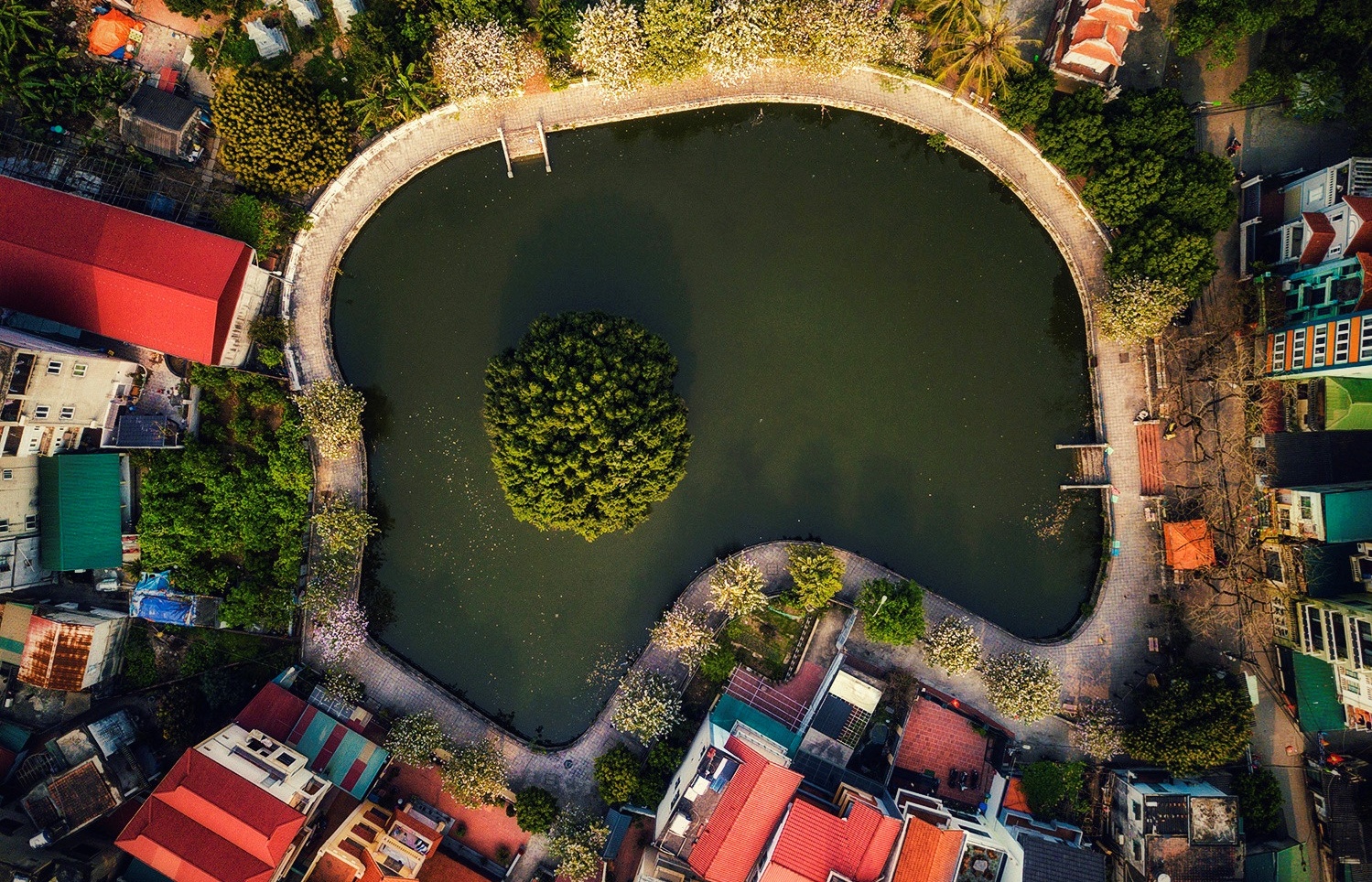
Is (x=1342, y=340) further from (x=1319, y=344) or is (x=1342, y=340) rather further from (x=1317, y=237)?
(x=1317, y=237)

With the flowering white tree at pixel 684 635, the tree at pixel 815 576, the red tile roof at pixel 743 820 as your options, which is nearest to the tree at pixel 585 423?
the flowering white tree at pixel 684 635

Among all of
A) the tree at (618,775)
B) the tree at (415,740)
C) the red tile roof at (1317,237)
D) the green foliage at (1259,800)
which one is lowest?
the tree at (415,740)

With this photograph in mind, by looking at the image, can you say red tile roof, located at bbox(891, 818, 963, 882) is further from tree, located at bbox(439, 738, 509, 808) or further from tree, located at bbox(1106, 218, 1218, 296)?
tree, located at bbox(1106, 218, 1218, 296)

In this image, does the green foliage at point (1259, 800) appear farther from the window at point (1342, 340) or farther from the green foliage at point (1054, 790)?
the window at point (1342, 340)

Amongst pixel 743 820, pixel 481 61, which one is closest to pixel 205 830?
pixel 743 820

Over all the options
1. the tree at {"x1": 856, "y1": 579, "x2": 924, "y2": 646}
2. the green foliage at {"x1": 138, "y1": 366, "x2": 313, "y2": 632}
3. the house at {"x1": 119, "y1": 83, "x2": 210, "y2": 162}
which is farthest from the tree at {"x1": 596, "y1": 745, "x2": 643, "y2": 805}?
the house at {"x1": 119, "y1": 83, "x2": 210, "y2": 162}

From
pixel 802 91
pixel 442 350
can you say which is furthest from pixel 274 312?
pixel 802 91
